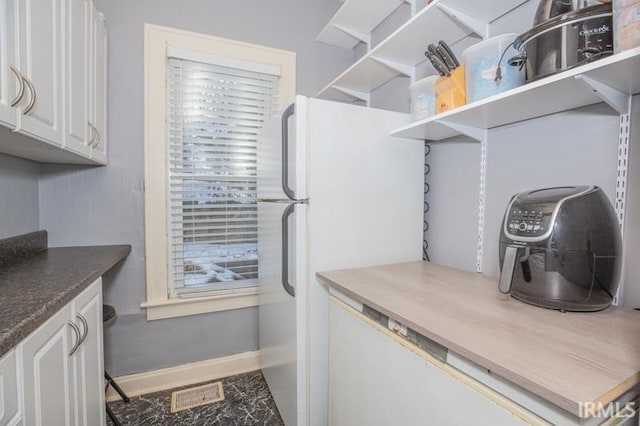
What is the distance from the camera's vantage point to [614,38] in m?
0.69

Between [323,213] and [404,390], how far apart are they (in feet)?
2.45

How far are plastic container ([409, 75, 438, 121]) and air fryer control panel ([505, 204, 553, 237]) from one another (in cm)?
58

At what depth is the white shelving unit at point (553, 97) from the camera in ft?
2.37

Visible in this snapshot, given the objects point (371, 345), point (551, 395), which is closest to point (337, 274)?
point (371, 345)

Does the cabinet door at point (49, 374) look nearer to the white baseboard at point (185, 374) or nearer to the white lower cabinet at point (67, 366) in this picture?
the white lower cabinet at point (67, 366)

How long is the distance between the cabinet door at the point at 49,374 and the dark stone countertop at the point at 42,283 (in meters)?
0.06

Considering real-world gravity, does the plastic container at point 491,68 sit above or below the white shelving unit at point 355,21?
below

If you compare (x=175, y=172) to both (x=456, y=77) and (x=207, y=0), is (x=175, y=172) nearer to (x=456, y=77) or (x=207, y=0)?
(x=207, y=0)

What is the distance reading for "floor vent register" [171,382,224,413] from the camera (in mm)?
1791

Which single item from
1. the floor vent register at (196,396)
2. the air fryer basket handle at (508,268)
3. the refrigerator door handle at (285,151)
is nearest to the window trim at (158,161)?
the floor vent register at (196,396)

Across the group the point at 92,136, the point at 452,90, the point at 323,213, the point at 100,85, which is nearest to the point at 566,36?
the point at 452,90

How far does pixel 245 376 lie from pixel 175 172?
1486 millimetres

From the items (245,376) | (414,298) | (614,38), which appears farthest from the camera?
(245,376)

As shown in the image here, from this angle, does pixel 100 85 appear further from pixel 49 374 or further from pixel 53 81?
pixel 49 374
